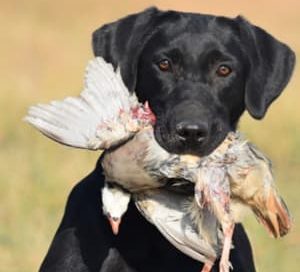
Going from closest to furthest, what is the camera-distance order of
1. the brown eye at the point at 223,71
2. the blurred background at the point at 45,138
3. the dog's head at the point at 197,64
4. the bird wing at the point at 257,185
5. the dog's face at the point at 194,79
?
the bird wing at the point at 257,185
the dog's face at the point at 194,79
the dog's head at the point at 197,64
the brown eye at the point at 223,71
the blurred background at the point at 45,138

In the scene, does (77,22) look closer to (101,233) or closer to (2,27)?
(2,27)

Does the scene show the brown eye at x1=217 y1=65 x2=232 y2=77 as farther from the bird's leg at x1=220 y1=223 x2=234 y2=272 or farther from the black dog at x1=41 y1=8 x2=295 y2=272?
the bird's leg at x1=220 y1=223 x2=234 y2=272

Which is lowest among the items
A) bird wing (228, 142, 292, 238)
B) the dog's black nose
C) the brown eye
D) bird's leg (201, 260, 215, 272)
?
bird's leg (201, 260, 215, 272)

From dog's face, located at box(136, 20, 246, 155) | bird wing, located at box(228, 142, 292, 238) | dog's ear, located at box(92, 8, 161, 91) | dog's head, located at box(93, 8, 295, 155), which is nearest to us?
bird wing, located at box(228, 142, 292, 238)

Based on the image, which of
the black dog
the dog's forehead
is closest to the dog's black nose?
the black dog

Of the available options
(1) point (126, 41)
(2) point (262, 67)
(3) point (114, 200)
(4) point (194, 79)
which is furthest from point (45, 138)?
(3) point (114, 200)

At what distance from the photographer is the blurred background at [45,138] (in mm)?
11484

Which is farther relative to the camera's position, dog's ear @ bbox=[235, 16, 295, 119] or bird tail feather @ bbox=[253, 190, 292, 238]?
dog's ear @ bbox=[235, 16, 295, 119]

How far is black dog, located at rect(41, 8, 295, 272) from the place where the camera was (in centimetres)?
758

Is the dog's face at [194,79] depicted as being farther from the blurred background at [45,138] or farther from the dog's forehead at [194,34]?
the blurred background at [45,138]

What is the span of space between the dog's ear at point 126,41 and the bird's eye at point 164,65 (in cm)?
20

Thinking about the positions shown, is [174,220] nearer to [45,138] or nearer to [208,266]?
[208,266]

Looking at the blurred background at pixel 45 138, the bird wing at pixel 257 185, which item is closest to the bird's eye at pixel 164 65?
the bird wing at pixel 257 185

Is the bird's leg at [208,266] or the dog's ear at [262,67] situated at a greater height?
the dog's ear at [262,67]
